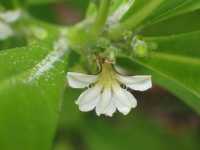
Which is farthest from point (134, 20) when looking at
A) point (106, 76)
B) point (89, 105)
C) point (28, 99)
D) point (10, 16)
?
point (10, 16)

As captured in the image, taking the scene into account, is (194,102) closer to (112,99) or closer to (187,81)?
(187,81)

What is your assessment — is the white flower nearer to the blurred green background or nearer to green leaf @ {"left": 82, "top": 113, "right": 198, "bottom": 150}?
the blurred green background

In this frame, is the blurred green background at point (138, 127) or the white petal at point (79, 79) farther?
the blurred green background at point (138, 127)

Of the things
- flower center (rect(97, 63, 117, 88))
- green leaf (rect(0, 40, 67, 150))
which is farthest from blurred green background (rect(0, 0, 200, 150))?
green leaf (rect(0, 40, 67, 150))

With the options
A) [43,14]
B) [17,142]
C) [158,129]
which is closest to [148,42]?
[17,142]

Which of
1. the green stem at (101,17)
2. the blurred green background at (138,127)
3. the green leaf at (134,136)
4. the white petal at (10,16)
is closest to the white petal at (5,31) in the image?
the white petal at (10,16)

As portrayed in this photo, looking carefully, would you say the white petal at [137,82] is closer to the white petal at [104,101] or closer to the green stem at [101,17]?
the white petal at [104,101]

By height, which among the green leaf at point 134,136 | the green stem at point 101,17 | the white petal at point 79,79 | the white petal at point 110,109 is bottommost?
the green leaf at point 134,136
